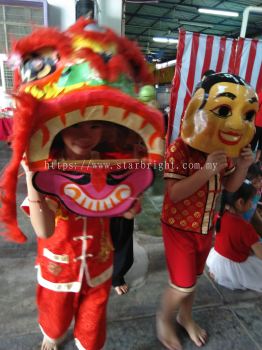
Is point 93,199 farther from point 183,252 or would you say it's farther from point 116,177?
point 183,252

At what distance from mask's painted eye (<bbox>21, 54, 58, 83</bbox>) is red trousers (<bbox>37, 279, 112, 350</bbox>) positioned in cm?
69

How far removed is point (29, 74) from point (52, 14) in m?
2.17

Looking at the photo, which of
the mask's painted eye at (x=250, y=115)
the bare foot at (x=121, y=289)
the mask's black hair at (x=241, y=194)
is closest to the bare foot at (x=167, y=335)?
the bare foot at (x=121, y=289)

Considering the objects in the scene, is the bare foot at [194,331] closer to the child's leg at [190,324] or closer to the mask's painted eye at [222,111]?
the child's leg at [190,324]

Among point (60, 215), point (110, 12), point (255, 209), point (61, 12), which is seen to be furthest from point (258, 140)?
point (60, 215)

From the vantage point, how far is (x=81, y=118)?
74 centimetres

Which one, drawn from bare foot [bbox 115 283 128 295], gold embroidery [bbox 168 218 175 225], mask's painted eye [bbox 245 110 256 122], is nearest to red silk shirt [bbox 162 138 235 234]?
gold embroidery [bbox 168 218 175 225]

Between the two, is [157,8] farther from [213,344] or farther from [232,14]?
[213,344]

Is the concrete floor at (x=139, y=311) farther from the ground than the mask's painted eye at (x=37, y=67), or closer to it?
closer to it

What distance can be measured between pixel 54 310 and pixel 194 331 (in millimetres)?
730

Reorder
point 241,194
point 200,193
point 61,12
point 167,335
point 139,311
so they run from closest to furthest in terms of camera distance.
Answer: point 200,193 → point 167,335 → point 139,311 → point 241,194 → point 61,12

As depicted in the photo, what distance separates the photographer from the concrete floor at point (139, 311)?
139 centimetres

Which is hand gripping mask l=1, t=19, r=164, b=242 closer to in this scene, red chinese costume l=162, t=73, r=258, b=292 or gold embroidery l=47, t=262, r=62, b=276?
gold embroidery l=47, t=262, r=62, b=276

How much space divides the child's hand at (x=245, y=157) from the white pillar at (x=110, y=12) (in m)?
1.94
